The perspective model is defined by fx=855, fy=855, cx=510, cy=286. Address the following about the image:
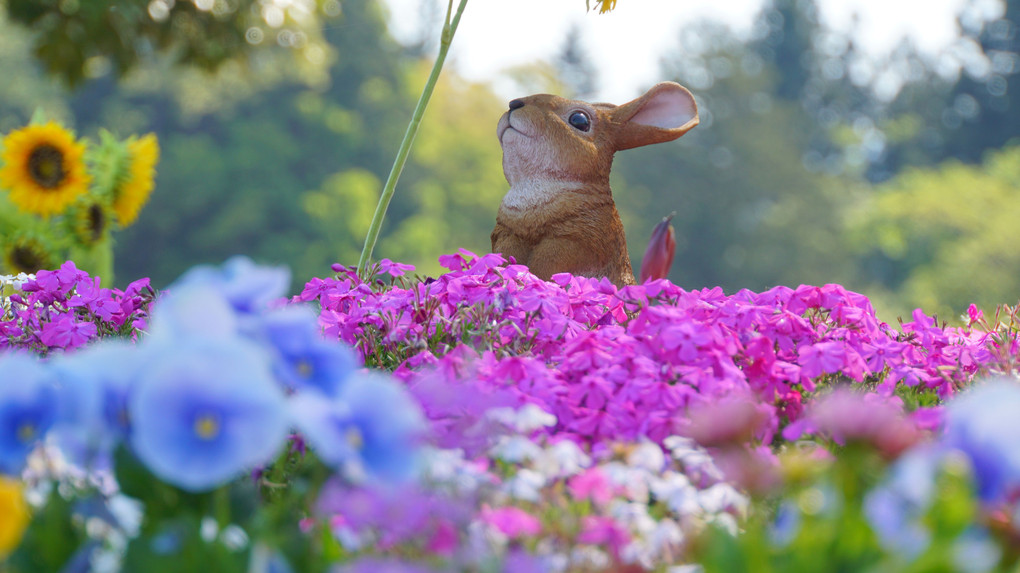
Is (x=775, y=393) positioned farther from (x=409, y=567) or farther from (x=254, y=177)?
(x=254, y=177)

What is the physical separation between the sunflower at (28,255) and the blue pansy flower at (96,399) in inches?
203

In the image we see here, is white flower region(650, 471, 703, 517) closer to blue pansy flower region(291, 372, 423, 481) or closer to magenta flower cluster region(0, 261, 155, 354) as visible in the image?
blue pansy flower region(291, 372, 423, 481)

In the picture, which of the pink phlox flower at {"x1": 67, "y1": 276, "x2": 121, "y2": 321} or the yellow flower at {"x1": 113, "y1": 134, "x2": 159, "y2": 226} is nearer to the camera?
the pink phlox flower at {"x1": 67, "y1": 276, "x2": 121, "y2": 321}

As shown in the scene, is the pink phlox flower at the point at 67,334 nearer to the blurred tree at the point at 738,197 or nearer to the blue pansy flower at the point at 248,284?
the blue pansy flower at the point at 248,284

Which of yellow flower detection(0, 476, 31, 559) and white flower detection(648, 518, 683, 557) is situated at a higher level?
white flower detection(648, 518, 683, 557)

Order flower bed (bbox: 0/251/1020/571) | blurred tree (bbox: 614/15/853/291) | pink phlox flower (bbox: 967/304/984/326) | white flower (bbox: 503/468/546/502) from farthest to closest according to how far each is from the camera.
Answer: blurred tree (bbox: 614/15/853/291) < pink phlox flower (bbox: 967/304/984/326) < white flower (bbox: 503/468/546/502) < flower bed (bbox: 0/251/1020/571)

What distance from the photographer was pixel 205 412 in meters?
1.03

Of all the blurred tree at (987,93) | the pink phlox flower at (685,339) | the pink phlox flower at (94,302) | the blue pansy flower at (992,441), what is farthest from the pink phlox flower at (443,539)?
the blurred tree at (987,93)

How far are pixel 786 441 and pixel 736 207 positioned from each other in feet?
82.2

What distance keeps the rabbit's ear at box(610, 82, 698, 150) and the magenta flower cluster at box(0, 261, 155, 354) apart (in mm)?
2060

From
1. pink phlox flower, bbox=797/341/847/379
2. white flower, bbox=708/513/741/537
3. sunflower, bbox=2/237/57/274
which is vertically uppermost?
pink phlox flower, bbox=797/341/847/379

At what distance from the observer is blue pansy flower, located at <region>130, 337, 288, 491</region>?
1015 mm

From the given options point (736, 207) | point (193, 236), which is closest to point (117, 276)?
point (193, 236)

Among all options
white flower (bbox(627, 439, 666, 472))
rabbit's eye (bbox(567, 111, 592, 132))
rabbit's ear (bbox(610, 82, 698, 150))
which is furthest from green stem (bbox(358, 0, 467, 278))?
white flower (bbox(627, 439, 666, 472))
